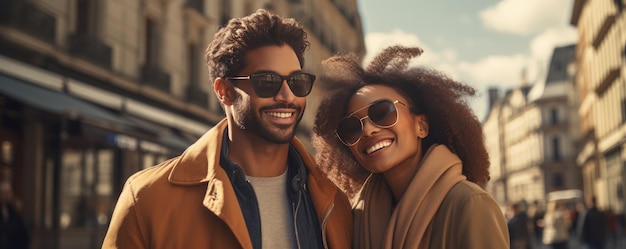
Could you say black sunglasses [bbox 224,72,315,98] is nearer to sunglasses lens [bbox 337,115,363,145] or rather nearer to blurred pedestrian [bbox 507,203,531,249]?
sunglasses lens [bbox 337,115,363,145]

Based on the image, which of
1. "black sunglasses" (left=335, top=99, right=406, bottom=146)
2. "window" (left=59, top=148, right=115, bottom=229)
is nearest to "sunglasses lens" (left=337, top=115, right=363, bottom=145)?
"black sunglasses" (left=335, top=99, right=406, bottom=146)

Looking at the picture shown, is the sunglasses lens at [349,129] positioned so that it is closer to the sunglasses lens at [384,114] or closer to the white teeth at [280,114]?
the sunglasses lens at [384,114]

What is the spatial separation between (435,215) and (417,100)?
656 millimetres

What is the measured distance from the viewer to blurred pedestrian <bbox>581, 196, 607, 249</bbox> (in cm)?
1619

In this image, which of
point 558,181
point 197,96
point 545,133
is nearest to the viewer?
point 197,96

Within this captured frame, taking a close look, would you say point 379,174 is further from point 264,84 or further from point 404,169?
point 264,84

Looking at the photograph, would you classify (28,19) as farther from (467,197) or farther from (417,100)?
(467,197)

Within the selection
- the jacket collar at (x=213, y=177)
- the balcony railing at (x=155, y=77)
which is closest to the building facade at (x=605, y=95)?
the balcony railing at (x=155, y=77)

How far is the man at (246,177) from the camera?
279 cm

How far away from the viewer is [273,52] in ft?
10.3

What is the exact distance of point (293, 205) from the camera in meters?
3.06

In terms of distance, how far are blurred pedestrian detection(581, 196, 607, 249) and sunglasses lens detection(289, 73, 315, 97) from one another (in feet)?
47.5

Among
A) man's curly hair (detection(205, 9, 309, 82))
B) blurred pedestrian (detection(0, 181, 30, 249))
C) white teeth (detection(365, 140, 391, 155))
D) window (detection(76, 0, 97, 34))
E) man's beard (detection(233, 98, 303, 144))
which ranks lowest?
blurred pedestrian (detection(0, 181, 30, 249))

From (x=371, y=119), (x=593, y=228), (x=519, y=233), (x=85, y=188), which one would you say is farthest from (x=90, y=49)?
(x=371, y=119)
